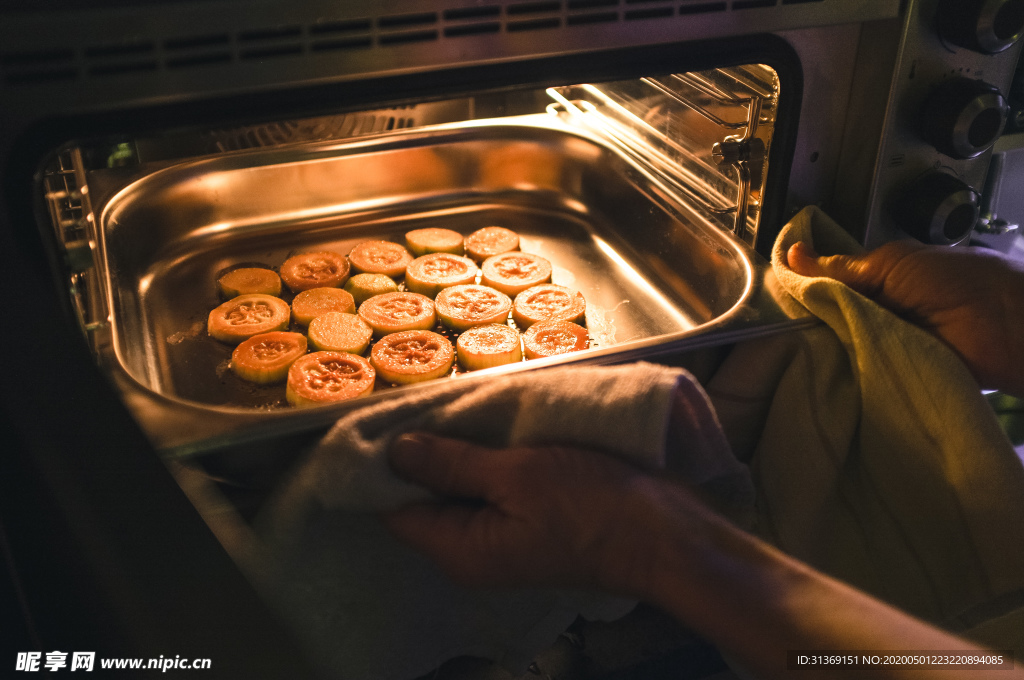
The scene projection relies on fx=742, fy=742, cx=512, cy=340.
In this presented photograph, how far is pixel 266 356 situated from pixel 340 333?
4.8 inches

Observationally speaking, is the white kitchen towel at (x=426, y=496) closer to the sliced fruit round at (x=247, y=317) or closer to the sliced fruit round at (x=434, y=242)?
the sliced fruit round at (x=247, y=317)

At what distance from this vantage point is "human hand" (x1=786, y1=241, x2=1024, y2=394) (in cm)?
80

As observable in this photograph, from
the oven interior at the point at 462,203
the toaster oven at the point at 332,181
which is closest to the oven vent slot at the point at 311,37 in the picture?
the toaster oven at the point at 332,181

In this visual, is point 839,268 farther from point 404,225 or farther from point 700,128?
point 404,225

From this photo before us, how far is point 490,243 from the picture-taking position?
4.63ft

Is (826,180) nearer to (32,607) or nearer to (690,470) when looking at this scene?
(690,470)

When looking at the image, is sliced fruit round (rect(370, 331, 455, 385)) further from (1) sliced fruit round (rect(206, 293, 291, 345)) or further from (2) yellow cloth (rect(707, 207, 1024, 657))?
(2) yellow cloth (rect(707, 207, 1024, 657))

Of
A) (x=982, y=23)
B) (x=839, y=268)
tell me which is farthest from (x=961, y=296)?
(x=982, y=23)

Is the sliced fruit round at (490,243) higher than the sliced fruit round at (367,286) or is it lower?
higher

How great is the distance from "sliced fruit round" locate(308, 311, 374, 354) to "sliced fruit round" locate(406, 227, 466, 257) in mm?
229

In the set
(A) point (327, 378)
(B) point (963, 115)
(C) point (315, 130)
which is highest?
(B) point (963, 115)

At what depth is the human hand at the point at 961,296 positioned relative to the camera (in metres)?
0.80

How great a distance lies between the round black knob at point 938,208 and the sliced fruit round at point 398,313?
28.0 inches

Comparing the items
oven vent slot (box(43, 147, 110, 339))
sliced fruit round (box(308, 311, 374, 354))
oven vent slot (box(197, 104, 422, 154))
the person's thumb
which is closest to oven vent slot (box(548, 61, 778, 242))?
the person's thumb
